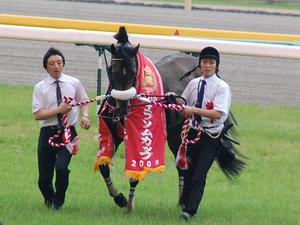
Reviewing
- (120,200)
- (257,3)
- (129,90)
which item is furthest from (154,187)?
(257,3)

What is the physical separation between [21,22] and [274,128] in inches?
146

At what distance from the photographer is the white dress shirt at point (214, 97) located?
26.2 ft

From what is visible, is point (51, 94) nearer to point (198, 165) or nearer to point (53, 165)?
point (53, 165)

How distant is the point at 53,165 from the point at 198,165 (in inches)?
50.0

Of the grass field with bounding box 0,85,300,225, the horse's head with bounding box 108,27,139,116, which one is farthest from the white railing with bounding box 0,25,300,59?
the horse's head with bounding box 108,27,139,116

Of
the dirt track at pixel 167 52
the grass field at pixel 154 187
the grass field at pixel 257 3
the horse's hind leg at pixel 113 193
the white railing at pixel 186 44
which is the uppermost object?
the grass field at pixel 257 3

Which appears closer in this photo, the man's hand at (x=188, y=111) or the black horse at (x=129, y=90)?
the black horse at (x=129, y=90)

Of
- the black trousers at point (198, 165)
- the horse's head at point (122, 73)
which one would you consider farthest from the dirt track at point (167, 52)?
the horse's head at point (122, 73)

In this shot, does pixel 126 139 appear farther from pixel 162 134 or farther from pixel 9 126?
pixel 9 126

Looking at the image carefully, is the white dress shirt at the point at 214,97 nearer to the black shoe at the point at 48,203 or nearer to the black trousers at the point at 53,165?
the black trousers at the point at 53,165

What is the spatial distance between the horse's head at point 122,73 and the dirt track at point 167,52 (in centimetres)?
825

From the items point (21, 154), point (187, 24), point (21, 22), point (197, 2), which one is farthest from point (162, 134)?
point (197, 2)

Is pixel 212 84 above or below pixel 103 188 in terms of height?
above

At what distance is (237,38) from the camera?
12.6 meters
